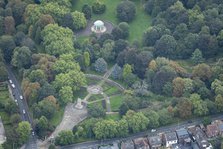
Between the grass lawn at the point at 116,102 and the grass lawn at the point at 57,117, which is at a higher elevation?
the grass lawn at the point at 116,102

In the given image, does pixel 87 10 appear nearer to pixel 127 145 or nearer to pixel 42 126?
pixel 42 126

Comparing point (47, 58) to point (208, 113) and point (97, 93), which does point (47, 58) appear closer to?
point (97, 93)

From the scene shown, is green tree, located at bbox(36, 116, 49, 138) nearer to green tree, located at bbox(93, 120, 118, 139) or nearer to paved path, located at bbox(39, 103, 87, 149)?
paved path, located at bbox(39, 103, 87, 149)

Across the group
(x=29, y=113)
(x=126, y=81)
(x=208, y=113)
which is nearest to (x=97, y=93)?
(x=126, y=81)

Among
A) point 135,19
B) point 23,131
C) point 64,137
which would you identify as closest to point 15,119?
point 23,131

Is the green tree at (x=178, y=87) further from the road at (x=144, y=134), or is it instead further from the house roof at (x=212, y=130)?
the house roof at (x=212, y=130)

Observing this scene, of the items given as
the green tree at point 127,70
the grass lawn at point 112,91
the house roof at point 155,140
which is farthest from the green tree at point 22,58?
the house roof at point 155,140
